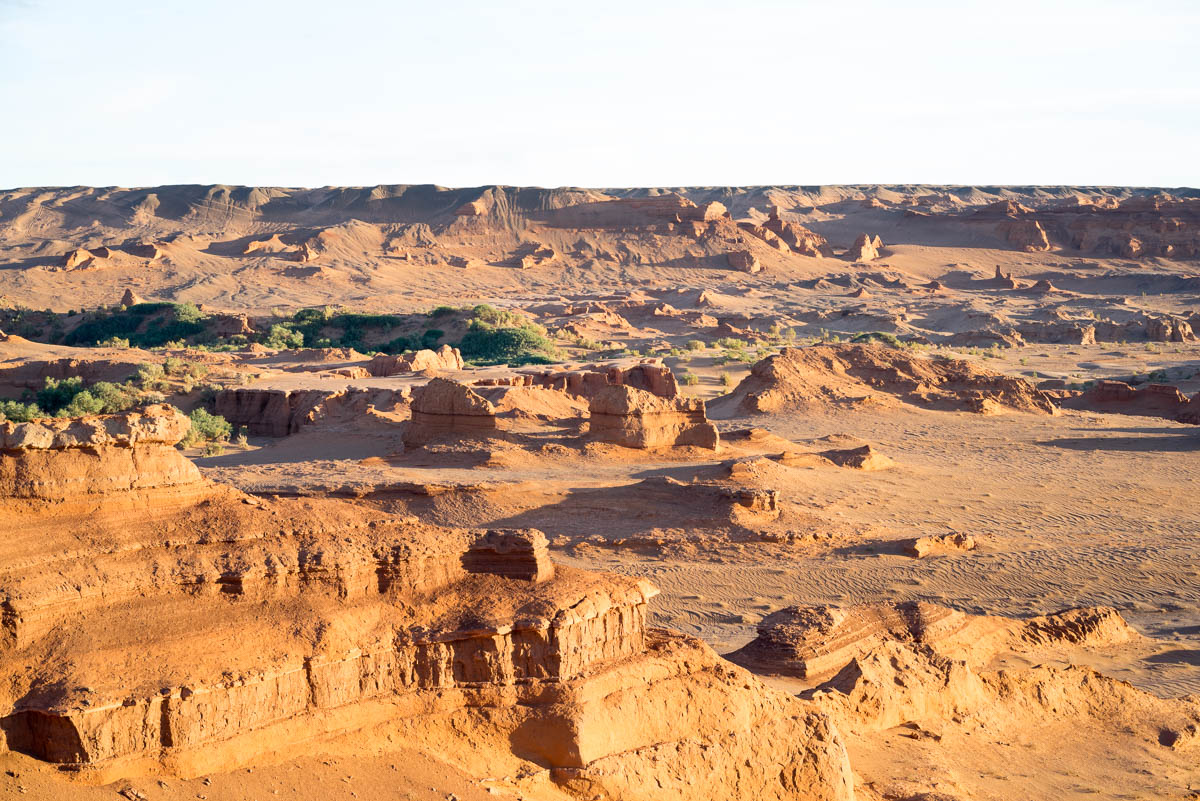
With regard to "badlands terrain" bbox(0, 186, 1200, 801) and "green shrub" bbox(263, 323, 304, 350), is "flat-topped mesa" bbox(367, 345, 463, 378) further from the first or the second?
"green shrub" bbox(263, 323, 304, 350)

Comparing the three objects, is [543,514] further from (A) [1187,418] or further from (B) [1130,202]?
(B) [1130,202]

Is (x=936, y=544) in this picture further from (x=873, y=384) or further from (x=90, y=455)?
(x=873, y=384)

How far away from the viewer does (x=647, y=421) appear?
17859 millimetres

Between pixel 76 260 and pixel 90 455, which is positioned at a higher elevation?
pixel 90 455

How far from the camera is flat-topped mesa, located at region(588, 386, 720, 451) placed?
1783 cm

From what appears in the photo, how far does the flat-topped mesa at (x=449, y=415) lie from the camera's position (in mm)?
17781

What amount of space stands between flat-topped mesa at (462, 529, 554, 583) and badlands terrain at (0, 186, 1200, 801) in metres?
0.02

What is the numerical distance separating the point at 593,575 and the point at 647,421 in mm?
11520

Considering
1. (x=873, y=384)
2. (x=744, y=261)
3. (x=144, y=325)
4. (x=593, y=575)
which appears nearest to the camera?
(x=593, y=575)

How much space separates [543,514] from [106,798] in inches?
388

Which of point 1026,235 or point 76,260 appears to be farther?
point 1026,235

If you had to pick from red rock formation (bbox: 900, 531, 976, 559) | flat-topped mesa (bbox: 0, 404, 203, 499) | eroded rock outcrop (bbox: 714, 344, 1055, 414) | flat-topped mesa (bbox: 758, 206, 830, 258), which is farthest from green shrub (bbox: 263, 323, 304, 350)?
flat-topped mesa (bbox: 758, 206, 830, 258)

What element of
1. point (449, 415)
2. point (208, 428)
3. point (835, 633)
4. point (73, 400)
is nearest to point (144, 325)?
point (73, 400)

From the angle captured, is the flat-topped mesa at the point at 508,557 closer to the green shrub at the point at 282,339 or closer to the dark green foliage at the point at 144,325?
the green shrub at the point at 282,339
